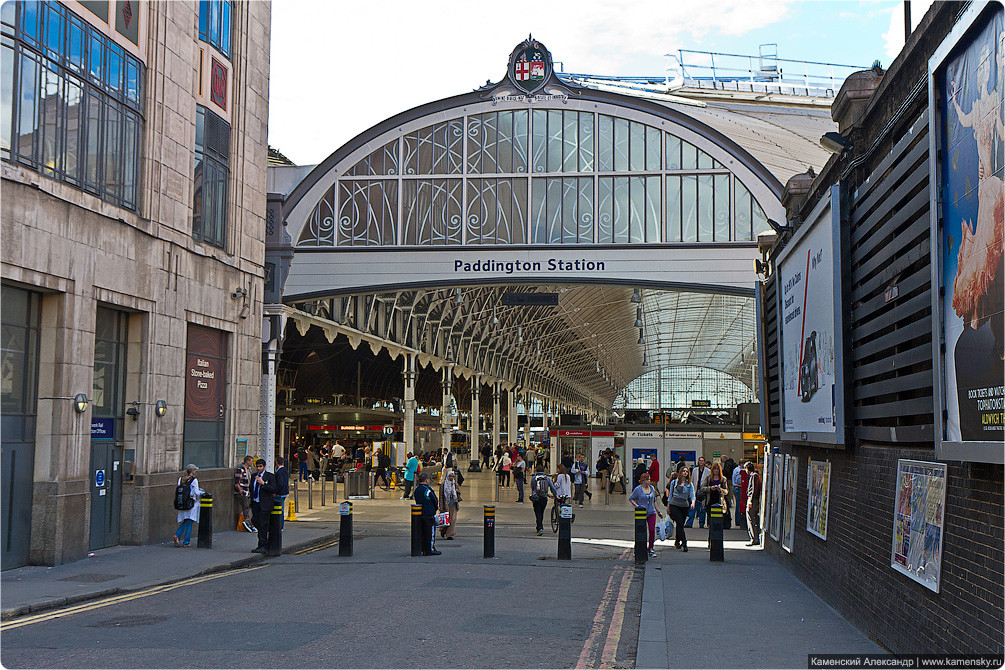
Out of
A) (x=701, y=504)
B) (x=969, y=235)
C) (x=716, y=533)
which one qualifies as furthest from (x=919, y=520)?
(x=701, y=504)

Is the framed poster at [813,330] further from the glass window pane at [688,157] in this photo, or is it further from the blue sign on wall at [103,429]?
the blue sign on wall at [103,429]

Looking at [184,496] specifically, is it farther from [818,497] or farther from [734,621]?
[818,497]

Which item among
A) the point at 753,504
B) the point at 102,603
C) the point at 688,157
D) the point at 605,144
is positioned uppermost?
the point at 605,144

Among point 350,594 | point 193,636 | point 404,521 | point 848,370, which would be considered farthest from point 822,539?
point 404,521

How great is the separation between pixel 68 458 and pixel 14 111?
5.54 m

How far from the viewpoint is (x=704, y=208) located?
86.2 feet

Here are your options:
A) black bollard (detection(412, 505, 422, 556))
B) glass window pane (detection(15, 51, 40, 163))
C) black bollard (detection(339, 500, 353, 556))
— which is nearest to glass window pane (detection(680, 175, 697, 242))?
black bollard (detection(412, 505, 422, 556))

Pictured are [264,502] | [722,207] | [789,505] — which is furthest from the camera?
[722,207]

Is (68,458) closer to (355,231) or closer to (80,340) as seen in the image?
(80,340)

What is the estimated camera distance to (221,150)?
71.1 feet

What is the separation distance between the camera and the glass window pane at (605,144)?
26969mm

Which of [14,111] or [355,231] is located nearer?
[14,111]

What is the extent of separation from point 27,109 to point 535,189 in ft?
48.9

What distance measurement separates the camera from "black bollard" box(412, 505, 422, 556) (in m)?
17.6
